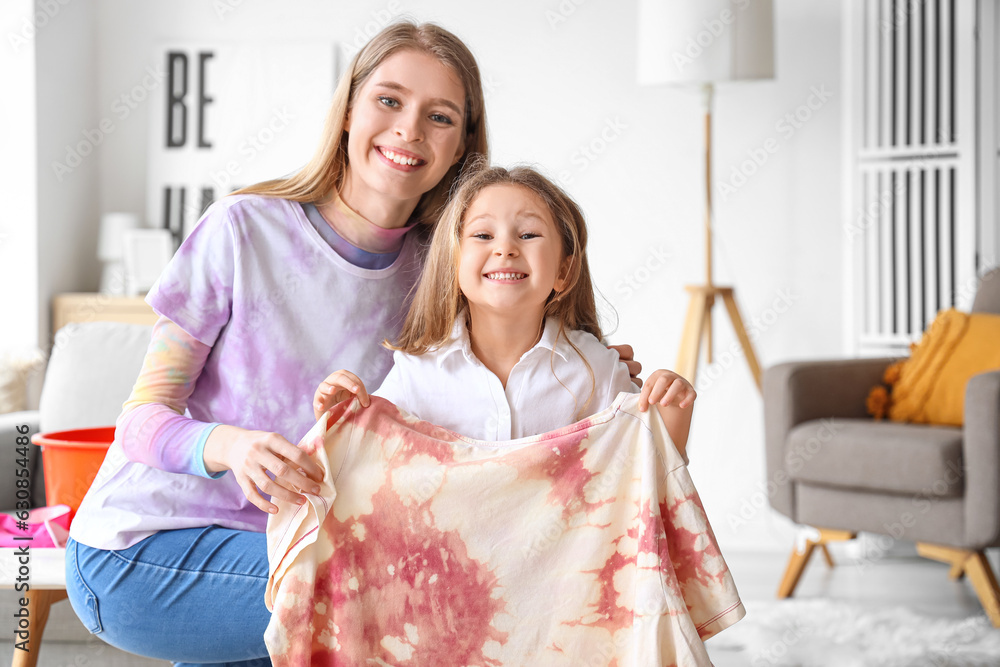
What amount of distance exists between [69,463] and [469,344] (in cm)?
87

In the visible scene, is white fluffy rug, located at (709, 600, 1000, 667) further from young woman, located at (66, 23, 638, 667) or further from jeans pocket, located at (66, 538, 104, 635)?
jeans pocket, located at (66, 538, 104, 635)

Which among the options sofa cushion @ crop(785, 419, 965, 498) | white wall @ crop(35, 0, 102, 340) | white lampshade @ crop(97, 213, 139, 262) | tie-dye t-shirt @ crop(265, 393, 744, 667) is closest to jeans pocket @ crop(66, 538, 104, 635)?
tie-dye t-shirt @ crop(265, 393, 744, 667)

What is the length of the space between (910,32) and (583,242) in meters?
3.03

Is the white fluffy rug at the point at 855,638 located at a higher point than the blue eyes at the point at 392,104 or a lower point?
lower

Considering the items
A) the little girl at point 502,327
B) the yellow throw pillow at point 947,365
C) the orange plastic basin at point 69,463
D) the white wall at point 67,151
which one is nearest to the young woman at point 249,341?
the little girl at point 502,327

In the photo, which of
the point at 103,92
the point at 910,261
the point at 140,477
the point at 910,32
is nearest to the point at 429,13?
the point at 103,92

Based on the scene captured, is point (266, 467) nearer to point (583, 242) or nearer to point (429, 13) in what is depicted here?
point (583, 242)

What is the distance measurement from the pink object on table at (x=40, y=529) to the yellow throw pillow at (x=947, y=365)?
264 centimetres

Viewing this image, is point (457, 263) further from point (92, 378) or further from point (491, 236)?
point (92, 378)

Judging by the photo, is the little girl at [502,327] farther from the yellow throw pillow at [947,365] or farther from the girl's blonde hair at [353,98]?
the yellow throw pillow at [947,365]

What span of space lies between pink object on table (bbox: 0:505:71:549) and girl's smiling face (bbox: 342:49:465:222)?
2.85ft

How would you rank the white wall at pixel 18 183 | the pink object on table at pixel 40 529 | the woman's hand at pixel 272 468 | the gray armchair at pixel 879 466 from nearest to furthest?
the woman's hand at pixel 272 468 < the pink object on table at pixel 40 529 < the gray armchair at pixel 879 466 < the white wall at pixel 18 183

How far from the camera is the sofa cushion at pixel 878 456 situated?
275 cm

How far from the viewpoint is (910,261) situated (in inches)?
151
